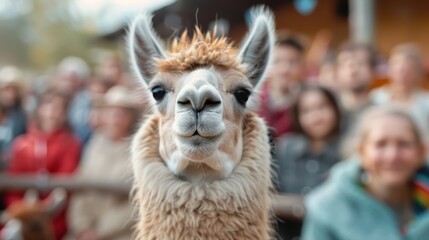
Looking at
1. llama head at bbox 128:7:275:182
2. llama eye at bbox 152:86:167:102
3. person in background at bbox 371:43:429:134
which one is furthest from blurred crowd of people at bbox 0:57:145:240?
person in background at bbox 371:43:429:134

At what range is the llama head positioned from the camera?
2.24 meters

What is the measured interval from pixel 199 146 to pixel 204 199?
220 mm

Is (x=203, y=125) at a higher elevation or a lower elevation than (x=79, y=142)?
higher

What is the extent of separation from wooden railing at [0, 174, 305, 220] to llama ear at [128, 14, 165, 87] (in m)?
1.92

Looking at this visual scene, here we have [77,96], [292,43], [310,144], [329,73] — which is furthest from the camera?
[77,96]

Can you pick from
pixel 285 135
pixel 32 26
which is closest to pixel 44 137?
pixel 285 135

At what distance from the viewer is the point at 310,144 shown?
4.55m

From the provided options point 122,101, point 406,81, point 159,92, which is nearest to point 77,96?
point 122,101

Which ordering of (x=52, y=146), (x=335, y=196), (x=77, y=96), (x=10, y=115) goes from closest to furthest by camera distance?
(x=335, y=196), (x=52, y=146), (x=10, y=115), (x=77, y=96)

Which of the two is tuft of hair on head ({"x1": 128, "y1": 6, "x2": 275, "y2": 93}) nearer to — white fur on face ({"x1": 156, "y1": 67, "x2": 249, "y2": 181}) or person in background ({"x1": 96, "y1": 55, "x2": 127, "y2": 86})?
white fur on face ({"x1": 156, "y1": 67, "x2": 249, "y2": 181})

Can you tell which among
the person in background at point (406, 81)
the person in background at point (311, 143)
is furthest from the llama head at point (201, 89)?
the person in background at point (406, 81)

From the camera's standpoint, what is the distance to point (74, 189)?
18.5 feet

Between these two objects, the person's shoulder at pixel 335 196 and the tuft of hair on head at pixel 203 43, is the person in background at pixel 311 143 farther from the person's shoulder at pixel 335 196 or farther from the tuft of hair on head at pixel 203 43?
the tuft of hair on head at pixel 203 43

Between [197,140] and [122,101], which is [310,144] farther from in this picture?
[197,140]
